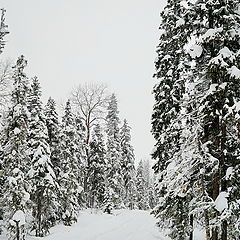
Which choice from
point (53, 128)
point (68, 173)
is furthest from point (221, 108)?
point (68, 173)

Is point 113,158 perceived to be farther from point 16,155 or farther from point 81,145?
point 16,155

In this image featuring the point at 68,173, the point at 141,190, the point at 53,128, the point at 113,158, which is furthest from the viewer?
the point at 141,190

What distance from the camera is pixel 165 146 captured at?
18.9m

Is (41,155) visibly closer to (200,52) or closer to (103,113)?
(200,52)

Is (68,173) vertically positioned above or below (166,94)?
below

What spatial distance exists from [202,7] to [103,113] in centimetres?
3522

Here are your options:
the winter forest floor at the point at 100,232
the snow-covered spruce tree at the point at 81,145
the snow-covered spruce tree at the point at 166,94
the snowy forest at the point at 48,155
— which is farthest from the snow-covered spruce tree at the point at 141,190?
the snow-covered spruce tree at the point at 166,94

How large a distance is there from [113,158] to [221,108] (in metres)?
35.3

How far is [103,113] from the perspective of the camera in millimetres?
45406

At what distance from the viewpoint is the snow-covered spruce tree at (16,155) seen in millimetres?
19438

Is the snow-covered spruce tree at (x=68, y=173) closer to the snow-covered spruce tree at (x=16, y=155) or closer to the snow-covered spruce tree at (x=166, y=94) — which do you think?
the snow-covered spruce tree at (x=16, y=155)

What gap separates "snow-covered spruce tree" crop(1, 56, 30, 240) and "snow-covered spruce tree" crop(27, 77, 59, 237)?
227cm

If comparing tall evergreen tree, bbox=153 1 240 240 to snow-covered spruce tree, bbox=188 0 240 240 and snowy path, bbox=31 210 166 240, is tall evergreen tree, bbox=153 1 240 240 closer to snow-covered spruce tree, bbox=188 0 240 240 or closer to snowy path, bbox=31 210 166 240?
snow-covered spruce tree, bbox=188 0 240 240

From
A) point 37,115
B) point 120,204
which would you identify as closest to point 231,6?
point 37,115
